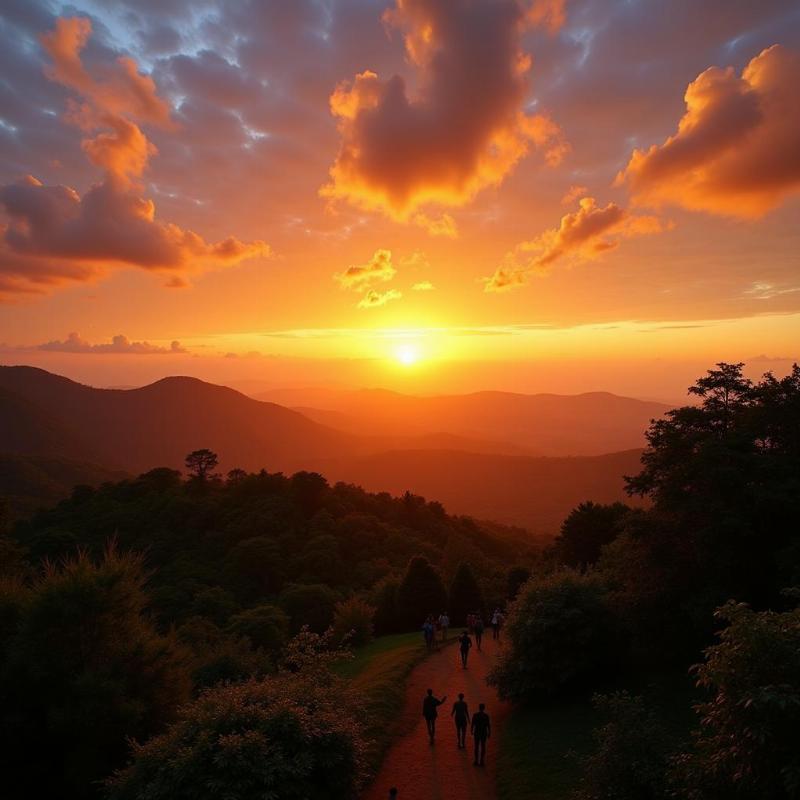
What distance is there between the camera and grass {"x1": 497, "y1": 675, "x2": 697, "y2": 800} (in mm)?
11836

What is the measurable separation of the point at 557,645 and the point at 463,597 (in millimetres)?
19992

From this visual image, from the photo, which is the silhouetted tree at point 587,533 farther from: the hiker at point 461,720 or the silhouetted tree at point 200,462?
the silhouetted tree at point 200,462

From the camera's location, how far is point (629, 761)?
27.8ft

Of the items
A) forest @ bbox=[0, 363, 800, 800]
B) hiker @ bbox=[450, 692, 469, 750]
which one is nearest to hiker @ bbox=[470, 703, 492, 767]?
hiker @ bbox=[450, 692, 469, 750]

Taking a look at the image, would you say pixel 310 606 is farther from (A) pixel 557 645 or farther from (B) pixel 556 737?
(B) pixel 556 737

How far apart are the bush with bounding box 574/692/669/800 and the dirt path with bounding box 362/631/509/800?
14.3 feet

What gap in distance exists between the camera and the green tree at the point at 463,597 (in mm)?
35250

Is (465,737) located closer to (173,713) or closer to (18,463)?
(173,713)

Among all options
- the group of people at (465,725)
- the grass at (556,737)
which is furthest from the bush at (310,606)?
the group of people at (465,725)

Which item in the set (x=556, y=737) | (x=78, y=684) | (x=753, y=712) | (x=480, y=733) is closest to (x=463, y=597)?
(x=556, y=737)

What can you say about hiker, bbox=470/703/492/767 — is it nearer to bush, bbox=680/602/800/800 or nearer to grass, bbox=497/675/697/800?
grass, bbox=497/675/697/800

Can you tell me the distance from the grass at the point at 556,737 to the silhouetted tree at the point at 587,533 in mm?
22840

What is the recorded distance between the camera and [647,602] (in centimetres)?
1605

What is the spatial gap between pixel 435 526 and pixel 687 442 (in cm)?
5246
